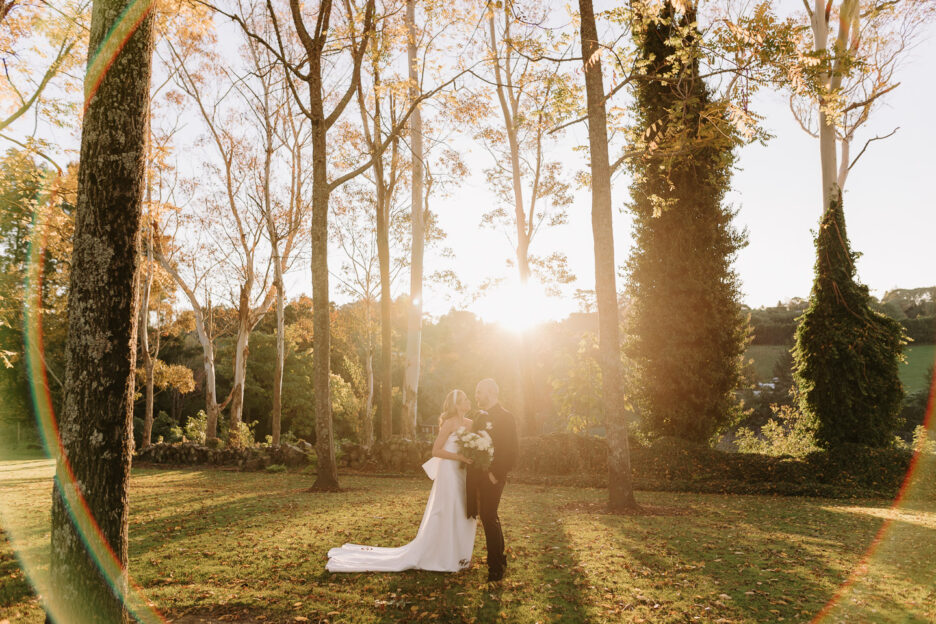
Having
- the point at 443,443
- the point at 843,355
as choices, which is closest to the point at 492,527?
the point at 443,443

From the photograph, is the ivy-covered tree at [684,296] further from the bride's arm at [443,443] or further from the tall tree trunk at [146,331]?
the tall tree trunk at [146,331]

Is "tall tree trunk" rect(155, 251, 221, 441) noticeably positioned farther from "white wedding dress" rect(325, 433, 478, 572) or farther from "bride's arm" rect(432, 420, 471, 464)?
"bride's arm" rect(432, 420, 471, 464)

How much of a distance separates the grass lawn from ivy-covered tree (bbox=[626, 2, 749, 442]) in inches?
232

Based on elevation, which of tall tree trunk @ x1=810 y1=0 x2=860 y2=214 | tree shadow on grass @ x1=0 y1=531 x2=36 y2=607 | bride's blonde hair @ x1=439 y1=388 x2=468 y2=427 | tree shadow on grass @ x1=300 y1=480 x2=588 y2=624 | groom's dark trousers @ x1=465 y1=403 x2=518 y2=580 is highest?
tall tree trunk @ x1=810 y1=0 x2=860 y2=214

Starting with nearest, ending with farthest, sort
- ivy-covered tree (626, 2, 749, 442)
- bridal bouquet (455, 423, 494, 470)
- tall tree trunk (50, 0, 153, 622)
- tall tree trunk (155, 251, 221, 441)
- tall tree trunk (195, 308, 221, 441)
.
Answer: tall tree trunk (50, 0, 153, 622) → bridal bouquet (455, 423, 494, 470) → ivy-covered tree (626, 2, 749, 442) → tall tree trunk (155, 251, 221, 441) → tall tree trunk (195, 308, 221, 441)

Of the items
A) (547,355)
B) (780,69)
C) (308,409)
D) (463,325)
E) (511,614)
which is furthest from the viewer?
(463,325)

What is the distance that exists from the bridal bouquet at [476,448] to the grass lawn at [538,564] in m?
1.12

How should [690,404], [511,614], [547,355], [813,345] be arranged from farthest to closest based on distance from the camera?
1. [547,355]
2. [690,404]
3. [813,345]
4. [511,614]

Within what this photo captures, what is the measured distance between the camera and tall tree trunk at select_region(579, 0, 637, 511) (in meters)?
9.68

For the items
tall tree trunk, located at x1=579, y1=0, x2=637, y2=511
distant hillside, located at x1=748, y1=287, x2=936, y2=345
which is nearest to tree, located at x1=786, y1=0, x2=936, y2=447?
tall tree trunk, located at x1=579, y1=0, x2=637, y2=511

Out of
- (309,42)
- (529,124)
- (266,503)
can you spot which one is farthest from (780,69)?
(266,503)

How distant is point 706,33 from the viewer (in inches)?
384

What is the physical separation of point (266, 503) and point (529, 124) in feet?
29.5

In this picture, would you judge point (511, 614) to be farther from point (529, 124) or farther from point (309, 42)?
point (309, 42)
